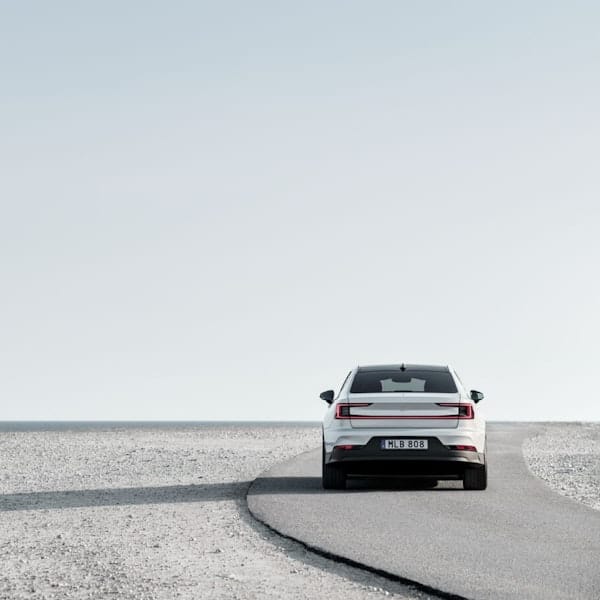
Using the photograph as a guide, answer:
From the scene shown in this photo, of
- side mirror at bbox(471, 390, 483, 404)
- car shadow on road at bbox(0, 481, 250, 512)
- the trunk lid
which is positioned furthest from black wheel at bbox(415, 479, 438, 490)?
car shadow on road at bbox(0, 481, 250, 512)

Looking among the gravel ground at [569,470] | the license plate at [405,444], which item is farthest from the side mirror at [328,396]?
the gravel ground at [569,470]

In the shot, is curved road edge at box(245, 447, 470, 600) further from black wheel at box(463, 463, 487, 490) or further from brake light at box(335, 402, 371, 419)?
black wheel at box(463, 463, 487, 490)

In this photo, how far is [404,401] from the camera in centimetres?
1388

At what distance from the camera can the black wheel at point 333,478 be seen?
14.2m

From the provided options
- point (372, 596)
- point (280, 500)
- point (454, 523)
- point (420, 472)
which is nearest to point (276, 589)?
point (372, 596)

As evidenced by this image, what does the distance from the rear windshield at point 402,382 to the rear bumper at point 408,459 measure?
2.76 feet

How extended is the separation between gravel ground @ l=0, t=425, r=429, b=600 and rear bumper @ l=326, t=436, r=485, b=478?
5.35 feet

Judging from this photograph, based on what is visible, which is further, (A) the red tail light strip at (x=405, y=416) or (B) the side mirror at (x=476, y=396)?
(B) the side mirror at (x=476, y=396)

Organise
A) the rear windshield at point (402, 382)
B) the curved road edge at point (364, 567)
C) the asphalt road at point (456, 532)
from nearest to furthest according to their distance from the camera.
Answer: the curved road edge at point (364, 567)
the asphalt road at point (456, 532)
the rear windshield at point (402, 382)

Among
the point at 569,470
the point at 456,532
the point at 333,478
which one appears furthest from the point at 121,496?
the point at 569,470

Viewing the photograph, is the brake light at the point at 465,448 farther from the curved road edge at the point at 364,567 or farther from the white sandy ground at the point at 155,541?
the curved road edge at the point at 364,567

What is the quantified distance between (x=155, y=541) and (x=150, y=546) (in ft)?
1.11

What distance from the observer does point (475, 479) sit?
14.0m

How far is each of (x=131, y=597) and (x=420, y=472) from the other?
7298mm
